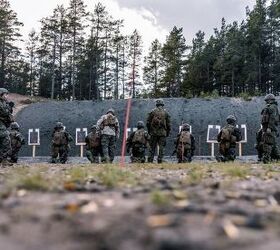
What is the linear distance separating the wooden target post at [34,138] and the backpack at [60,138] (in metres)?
14.8

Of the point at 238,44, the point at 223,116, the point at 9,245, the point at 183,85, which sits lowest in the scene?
the point at 9,245

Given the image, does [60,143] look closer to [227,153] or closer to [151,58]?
[227,153]

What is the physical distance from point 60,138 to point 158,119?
6.91 meters

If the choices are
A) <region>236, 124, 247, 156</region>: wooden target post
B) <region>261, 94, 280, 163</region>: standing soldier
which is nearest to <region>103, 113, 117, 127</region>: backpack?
<region>261, 94, 280, 163</region>: standing soldier

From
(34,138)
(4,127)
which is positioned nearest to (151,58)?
(34,138)

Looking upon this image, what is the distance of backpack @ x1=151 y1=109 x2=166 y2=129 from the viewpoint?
64.5ft

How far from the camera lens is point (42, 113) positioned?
44.9 meters

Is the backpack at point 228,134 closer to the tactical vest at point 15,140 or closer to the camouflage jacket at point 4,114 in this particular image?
the camouflage jacket at point 4,114

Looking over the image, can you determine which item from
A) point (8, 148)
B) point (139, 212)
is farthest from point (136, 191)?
point (8, 148)

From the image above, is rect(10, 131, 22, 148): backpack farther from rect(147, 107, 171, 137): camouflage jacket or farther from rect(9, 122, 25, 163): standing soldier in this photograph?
rect(147, 107, 171, 137): camouflage jacket

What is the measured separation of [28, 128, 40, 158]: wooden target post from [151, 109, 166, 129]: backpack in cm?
2120

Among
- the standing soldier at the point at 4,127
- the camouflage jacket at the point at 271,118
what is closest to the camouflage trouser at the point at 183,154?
the camouflage jacket at the point at 271,118

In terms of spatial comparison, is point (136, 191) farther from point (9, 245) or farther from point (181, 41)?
point (181, 41)

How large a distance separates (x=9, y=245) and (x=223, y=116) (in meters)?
36.8
